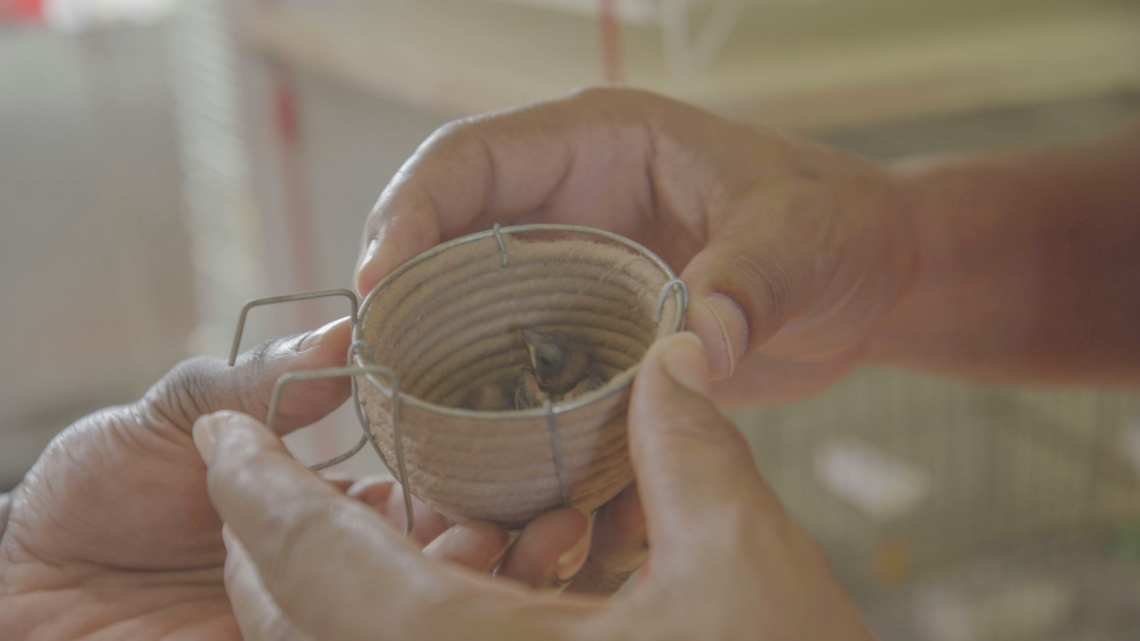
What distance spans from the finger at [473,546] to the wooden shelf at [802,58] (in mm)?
652

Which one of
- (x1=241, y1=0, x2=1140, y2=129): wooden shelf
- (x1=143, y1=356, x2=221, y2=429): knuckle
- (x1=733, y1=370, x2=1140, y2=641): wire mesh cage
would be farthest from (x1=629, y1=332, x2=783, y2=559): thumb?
Answer: (x1=733, y1=370, x2=1140, y2=641): wire mesh cage

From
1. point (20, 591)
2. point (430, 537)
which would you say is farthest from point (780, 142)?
point (20, 591)

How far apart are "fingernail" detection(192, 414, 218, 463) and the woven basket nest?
0.09 meters

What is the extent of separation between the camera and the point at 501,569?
595mm

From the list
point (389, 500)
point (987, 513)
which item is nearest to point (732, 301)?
point (389, 500)

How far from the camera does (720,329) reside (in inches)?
24.3

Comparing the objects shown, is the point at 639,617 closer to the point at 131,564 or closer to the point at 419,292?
the point at 419,292

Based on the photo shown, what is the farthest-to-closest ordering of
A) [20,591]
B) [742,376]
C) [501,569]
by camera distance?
[742,376], [20,591], [501,569]

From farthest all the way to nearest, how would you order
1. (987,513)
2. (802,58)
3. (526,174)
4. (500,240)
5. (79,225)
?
(79,225) < (987,513) < (802,58) < (526,174) < (500,240)

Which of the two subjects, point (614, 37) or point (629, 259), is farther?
point (614, 37)

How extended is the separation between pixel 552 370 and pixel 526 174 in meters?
0.20

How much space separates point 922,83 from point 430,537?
0.80m

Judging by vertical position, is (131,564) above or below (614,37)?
below

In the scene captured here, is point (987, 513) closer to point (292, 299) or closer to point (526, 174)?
point (526, 174)
